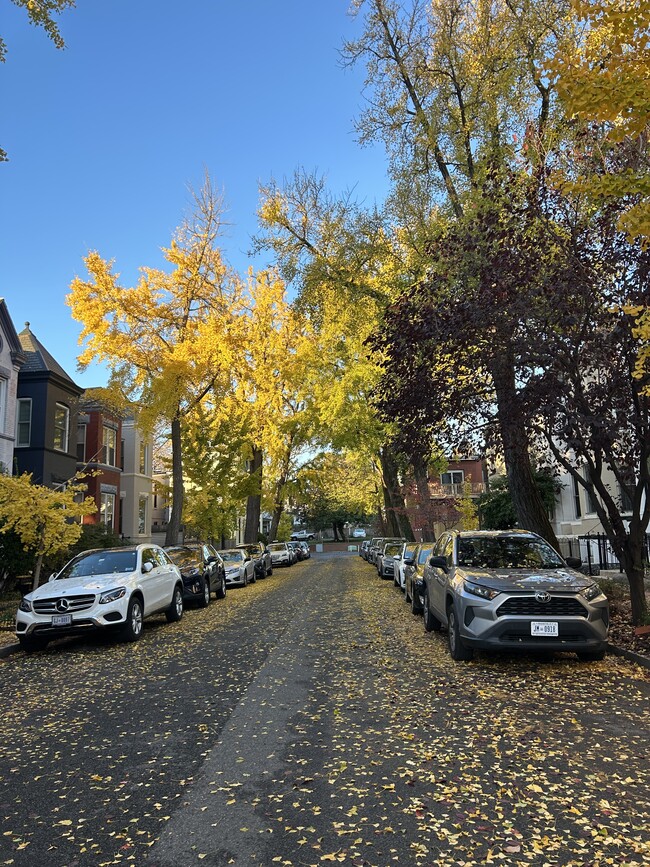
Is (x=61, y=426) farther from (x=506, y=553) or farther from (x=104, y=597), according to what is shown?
(x=506, y=553)

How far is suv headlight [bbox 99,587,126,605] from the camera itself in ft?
33.4

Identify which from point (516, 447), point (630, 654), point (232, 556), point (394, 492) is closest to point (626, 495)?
point (516, 447)

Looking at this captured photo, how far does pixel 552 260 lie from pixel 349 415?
16.6 meters

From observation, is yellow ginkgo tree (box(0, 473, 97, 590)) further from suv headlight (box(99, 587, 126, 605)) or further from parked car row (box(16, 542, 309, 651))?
suv headlight (box(99, 587, 126, 605))

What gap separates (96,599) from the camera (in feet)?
33.2

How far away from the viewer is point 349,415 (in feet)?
84.4

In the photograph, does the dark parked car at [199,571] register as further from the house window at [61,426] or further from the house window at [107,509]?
the house window at [107,509]

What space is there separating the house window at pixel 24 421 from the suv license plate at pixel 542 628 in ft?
75.8

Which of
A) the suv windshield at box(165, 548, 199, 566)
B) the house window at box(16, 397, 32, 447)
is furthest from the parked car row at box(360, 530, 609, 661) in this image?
the house window at box(16, 397, 32, 447)

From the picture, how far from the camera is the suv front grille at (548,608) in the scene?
7414 millimetres

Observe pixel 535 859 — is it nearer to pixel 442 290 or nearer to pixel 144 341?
pixel 442 290

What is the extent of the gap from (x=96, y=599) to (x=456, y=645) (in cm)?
562

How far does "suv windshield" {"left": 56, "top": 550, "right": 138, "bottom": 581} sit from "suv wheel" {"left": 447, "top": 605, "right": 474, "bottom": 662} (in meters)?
5.99

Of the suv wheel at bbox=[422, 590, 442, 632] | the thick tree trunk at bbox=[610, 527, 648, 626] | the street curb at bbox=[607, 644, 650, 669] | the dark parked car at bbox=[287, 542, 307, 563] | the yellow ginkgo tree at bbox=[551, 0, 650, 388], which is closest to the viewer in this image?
the yellow ginkgo tree at bbox=[551, 0, 650, 388]
